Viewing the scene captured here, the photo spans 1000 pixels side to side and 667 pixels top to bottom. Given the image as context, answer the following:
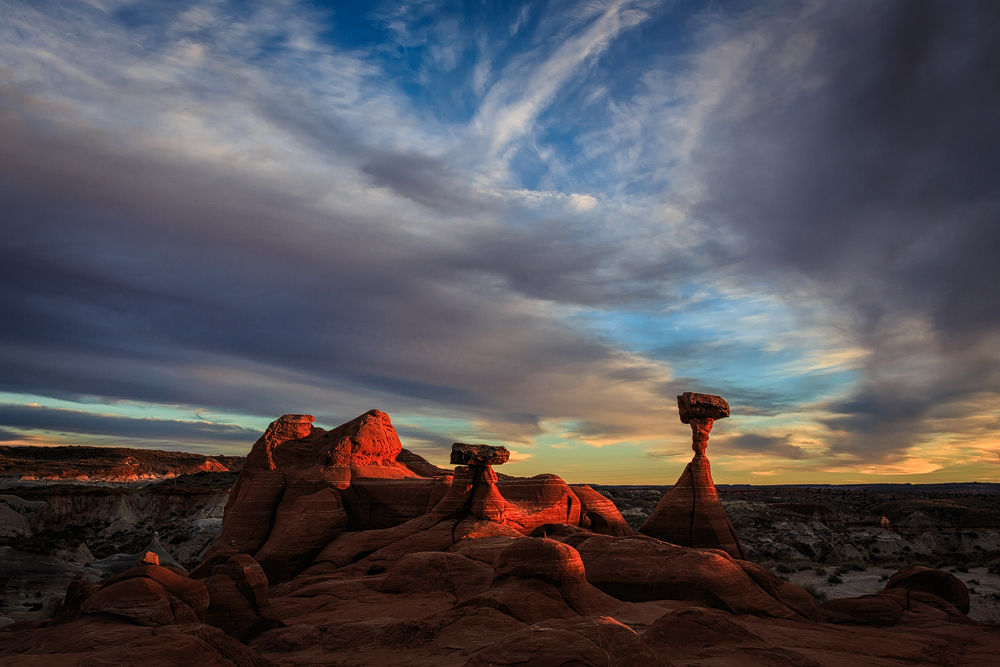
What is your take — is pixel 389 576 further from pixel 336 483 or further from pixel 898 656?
pixel 898 656

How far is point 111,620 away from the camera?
12336mm

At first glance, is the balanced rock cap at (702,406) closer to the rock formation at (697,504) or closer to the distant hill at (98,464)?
the rock formation at (697,504)

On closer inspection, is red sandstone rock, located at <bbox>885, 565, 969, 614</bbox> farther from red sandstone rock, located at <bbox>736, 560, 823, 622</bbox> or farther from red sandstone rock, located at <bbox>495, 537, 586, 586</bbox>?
red sandstone rock, located at <bbox>495, 537, 586, 586</bbox>

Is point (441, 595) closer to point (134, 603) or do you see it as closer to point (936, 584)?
point (134, 603)

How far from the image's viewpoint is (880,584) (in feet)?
112

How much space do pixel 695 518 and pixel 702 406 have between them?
5.36m

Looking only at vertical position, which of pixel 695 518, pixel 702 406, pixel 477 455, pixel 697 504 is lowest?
pixel 695 518

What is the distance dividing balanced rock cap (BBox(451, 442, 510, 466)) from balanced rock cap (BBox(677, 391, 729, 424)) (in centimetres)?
948

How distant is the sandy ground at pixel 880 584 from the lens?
2997cm

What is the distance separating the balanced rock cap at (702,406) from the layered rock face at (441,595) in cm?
670

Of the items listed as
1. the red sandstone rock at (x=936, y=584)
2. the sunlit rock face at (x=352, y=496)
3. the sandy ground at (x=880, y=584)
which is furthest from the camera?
the sandy ground at (x=880, y=584)

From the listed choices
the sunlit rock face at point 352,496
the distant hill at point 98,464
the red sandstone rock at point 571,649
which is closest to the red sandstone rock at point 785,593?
the sunlit rock face at point 352,496

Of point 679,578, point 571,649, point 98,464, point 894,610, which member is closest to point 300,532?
point 679,578

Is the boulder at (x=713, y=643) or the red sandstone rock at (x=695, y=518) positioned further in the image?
the red sandstone rock at (x=695, y=518)
